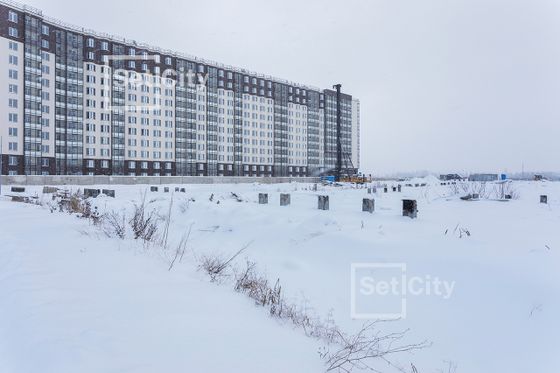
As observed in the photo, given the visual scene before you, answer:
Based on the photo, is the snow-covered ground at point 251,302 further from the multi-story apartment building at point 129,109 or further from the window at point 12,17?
the window at point 12,17

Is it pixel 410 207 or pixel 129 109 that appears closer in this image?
pixel 410 207

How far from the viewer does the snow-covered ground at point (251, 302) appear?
8.09 ft

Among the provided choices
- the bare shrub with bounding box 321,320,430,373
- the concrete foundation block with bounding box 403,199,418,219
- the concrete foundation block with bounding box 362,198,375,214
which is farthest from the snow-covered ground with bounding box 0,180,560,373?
the concrete foundation block with bounding box 362,198,375,214

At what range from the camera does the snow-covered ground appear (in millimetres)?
2465

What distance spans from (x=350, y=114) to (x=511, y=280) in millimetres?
93773

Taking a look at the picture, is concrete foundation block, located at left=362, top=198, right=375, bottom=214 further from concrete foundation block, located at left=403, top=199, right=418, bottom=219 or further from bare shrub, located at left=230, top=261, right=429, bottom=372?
bare shrub, located at left=230, top=261, right=429, bottom=372

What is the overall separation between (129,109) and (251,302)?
61.3m

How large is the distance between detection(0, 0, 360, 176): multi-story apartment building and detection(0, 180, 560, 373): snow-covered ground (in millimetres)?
49465

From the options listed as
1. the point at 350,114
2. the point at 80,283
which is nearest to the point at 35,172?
the point at 80,283

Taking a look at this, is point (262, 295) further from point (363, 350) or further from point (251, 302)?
point (363, 350)

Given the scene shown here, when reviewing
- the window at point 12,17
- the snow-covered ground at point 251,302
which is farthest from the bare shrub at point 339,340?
the window at point 12,17

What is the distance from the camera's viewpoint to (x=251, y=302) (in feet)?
13.0

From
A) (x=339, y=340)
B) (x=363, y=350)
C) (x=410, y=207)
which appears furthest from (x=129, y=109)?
(x=363, y=350)

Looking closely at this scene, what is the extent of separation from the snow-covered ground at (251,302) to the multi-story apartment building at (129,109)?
4946 centimetres
